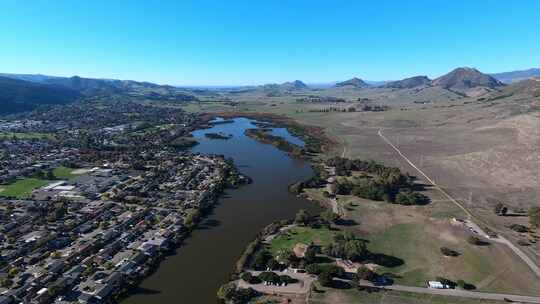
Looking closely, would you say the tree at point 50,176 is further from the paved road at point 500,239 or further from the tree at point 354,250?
the paved road at point 500,239

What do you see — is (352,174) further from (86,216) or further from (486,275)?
(86,216)

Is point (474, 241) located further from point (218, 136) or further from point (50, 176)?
point (218, 136)

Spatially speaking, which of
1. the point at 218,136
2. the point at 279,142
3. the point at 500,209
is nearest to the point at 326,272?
the point at 500,209

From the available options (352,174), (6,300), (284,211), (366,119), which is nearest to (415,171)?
(352,174)

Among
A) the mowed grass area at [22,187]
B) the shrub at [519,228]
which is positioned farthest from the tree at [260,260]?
the mowed grass area at [22,187]

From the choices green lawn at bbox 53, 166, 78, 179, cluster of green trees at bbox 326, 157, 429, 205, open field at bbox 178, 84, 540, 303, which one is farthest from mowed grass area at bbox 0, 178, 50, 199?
cluster of green trees at bbox 326, 157, 429, 205
